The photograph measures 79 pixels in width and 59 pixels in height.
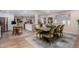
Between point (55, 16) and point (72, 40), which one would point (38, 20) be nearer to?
point (55, 16)

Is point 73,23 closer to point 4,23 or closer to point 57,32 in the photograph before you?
point 57,32

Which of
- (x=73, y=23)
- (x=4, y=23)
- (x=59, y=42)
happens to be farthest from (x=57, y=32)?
(x=4, y=23)

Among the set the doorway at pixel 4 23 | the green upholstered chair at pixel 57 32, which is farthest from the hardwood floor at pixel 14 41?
the green upholstered chair at pixel 57 32

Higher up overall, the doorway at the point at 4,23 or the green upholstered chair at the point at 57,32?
the doorway at the point at 4,23

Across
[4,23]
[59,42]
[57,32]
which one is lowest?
[59,42]

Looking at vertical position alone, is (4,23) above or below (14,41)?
above

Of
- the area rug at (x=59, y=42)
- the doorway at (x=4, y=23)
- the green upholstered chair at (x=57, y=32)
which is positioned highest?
the doorway at (x=4, y=23)

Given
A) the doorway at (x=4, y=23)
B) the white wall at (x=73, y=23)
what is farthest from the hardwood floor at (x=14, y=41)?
the white wall at (x=73, y=23)

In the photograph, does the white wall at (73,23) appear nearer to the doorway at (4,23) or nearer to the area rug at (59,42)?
the area rug at (59,42)

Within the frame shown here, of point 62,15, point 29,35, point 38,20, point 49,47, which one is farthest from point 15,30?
point 62,15
